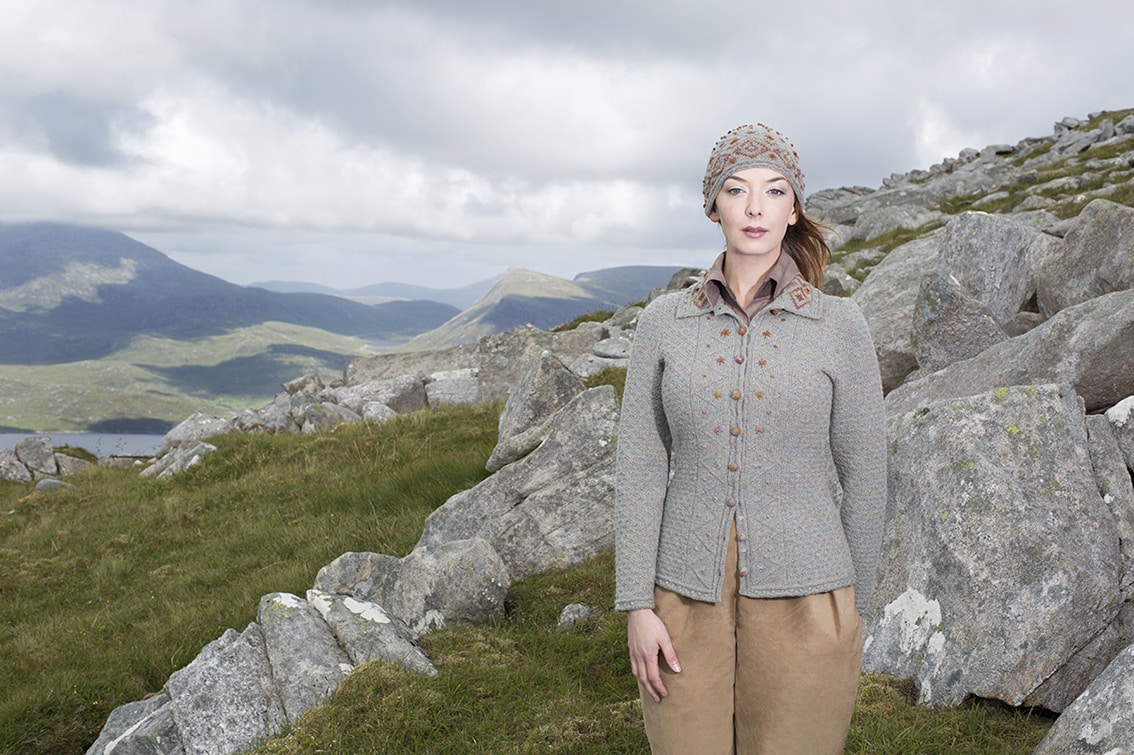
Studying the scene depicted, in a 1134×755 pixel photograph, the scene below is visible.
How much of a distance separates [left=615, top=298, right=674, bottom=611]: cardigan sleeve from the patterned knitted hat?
65cm

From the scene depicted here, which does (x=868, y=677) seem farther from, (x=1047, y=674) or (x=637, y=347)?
(x=637, y=347)

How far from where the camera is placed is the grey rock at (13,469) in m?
25.0

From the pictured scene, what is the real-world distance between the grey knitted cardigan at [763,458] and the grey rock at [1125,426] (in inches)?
180

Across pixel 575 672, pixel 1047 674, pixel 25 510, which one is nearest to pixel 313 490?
pixel 25 510

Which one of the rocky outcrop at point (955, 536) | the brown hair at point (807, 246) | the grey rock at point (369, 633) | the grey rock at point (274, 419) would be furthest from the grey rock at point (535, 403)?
the grey rock at point (274, 419)

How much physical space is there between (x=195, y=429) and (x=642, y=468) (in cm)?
2640

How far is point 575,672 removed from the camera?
732 centimetres

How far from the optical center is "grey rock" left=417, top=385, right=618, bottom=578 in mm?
9984

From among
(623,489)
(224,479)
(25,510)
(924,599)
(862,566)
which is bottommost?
(25,510)

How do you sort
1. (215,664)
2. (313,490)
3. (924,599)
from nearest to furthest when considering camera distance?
1. (924,599)
2. (215,664)
3. (313,490)

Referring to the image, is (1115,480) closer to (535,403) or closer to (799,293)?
(799,293)

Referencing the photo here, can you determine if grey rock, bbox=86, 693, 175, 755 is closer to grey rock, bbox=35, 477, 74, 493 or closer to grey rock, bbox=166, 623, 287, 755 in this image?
grey rock, bbox=166, 623, 287, 755

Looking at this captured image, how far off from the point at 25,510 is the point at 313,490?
27.2 feet

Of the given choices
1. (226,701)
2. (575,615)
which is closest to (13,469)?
(226,701)
